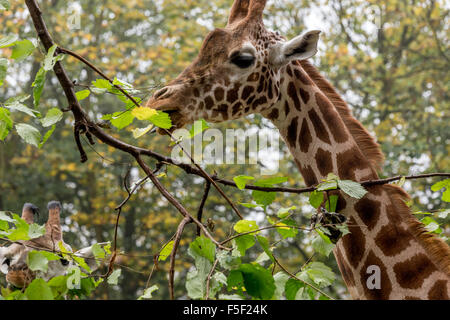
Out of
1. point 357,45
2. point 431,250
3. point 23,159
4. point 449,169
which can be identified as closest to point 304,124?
point 431,250

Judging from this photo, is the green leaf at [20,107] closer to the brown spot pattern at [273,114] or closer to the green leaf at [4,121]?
the green leaf at [4,121]

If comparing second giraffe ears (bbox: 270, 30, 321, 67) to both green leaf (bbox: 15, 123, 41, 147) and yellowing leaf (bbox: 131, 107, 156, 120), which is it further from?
green leaf (bbox: 15, 123, 41, 147)

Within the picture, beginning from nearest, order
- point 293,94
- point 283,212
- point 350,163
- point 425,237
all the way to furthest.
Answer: point 283,212 → point 425,237 → point 350,163 → point 293,94

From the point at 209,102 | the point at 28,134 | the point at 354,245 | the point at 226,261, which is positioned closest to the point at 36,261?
the point at 28,134

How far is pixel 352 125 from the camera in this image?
7.80ft

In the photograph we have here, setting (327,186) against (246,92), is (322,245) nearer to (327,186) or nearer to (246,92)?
(327,186)

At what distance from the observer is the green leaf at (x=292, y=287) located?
4.88ft

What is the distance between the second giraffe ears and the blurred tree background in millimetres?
5032

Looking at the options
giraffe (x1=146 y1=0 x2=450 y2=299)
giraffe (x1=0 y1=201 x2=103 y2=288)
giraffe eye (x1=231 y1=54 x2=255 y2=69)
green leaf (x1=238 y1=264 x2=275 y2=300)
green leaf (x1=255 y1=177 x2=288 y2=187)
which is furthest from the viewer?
giraffe (x1=0 y1=201 x2=103 y2=288)

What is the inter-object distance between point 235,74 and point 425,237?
1.05m

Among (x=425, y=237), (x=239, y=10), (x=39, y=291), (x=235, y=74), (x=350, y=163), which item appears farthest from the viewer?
(x=239, y=10)

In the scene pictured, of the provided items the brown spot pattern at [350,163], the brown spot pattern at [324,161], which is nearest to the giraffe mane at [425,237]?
the brown spot pattern at [350,163]

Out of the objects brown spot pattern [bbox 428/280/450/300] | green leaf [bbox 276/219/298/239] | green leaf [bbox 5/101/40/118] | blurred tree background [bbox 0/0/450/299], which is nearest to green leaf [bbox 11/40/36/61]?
green leaf [bbox 5/101/40/118]

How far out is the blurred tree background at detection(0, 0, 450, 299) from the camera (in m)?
7.94
